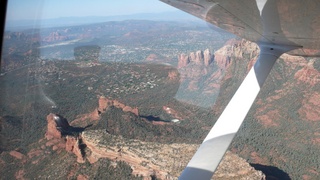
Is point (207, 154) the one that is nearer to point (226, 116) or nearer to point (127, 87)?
point (226, 116)

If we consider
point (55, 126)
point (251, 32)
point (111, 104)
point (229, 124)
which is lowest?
point (55, 126)

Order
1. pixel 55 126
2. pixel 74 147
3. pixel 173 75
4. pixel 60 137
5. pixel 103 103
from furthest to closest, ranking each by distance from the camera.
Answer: pixel 173 75
pixel 103 103
pixel 60 137
pixel 55 126
pixel 74 147

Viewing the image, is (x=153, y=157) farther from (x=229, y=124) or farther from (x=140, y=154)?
(x=229, y=124)

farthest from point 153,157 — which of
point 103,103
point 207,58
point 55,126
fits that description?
point 207,58

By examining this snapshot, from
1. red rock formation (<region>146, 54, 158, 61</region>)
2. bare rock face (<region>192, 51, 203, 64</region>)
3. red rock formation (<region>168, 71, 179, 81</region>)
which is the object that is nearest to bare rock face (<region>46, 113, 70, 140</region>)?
red rock formation (<region>168, 71, 179, 81</region>)

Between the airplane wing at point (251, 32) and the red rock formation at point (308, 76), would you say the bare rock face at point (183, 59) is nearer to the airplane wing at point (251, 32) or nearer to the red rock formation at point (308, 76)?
the red rock formation at point (308, 76)

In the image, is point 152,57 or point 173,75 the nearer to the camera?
point 173,75

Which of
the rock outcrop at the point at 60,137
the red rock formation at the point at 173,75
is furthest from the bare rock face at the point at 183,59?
the rock outcrop at the point at 60,137
